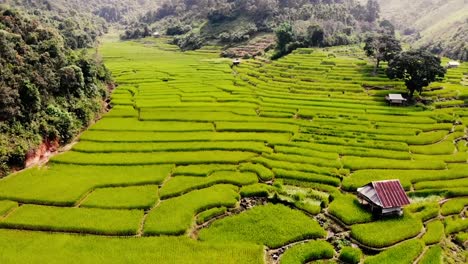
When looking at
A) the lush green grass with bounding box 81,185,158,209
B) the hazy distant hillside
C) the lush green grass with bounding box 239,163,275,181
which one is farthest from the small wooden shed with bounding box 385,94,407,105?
the hazy distant hillside

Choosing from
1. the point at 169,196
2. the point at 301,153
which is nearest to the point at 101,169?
the point at 169,196

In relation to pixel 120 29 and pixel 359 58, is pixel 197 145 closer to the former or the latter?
pixel 359 58

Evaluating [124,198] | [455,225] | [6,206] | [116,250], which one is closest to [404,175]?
[455,225]

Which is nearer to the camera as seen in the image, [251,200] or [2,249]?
[2,249]

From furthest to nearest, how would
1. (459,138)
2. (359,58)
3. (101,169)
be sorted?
(359,58), (459,138), (101,169)

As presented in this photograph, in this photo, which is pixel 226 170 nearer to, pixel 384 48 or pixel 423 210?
pixel 423 210

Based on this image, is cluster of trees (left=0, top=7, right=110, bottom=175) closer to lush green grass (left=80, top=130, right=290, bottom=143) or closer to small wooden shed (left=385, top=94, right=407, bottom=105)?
lush green grass (left=80, top=130, right=290, bottom=143)
